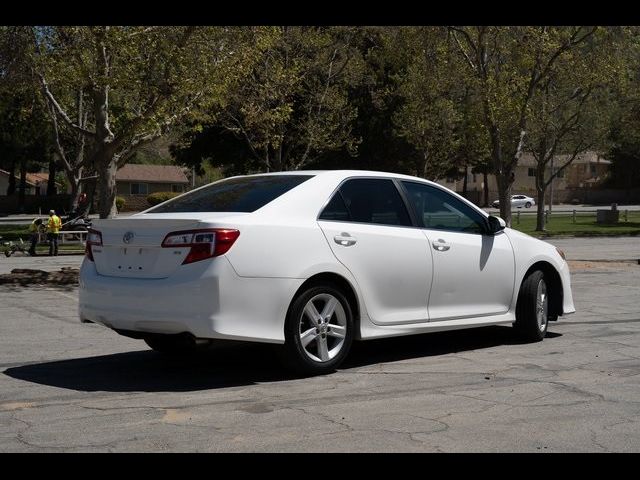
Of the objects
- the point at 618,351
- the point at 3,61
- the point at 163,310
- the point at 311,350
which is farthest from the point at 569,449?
the point at 3,61

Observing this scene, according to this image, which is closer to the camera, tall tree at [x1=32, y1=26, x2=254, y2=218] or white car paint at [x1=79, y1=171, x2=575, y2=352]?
white car paint at [x1=79, y1=171, x2=575, y2=352]

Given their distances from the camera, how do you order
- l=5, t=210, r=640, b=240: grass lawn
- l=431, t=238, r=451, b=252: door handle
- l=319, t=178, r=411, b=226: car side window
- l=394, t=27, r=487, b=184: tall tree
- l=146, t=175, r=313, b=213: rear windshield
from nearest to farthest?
l=146, t=175, r=313, b=213: rear windshield < l=319, t=178, r=411, b=226: car side window < l=431, t=238, r=451, b=252: door handle < l=5, t=210, r=640, b=240: grass lawn < l=394, t=27, r=487, b=184: tall tree

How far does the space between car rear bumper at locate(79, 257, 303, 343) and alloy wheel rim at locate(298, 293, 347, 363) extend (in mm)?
291

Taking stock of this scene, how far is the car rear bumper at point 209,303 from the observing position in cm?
686

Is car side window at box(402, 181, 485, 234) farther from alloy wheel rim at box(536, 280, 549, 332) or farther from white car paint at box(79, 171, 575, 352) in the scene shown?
alloy wheel rim at box(536, 280, 549, 332)

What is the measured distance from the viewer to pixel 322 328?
24.5 ft

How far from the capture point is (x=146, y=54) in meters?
17.0

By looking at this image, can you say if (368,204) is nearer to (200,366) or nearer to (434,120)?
(200,366)

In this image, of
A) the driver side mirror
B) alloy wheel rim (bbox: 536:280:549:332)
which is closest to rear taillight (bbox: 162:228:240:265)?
the driver side mirror

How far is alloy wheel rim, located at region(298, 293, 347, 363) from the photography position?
7379mm

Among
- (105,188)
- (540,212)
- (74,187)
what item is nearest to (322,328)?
(105,188)
